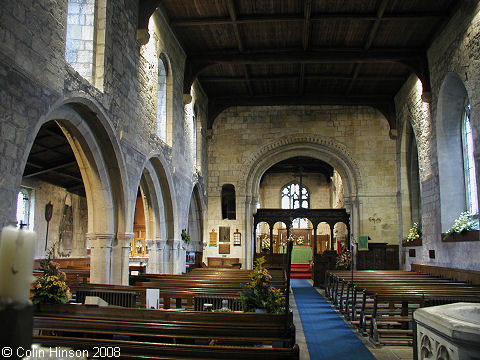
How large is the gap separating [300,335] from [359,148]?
11.3 meters

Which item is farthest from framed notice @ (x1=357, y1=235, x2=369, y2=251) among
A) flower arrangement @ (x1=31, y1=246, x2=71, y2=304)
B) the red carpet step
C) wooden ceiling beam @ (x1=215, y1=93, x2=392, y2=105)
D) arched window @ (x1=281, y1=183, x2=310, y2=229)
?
flower arrangement @ (x1=31, y1=246, x2=71, y2=304)

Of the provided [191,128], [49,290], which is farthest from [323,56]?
[49,290]

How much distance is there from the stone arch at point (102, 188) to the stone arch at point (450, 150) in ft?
26.2

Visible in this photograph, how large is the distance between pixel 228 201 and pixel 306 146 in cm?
382

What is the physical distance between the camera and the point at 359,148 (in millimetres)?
17641

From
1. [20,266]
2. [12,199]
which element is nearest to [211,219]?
[12,199]

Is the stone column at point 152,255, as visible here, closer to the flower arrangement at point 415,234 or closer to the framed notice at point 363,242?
the flower arrangement at point 415,234

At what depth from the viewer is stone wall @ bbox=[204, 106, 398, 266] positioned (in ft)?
57.0

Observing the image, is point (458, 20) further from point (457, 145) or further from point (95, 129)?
point (95, 129)

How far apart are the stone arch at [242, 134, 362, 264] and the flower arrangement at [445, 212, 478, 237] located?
6.78 metres

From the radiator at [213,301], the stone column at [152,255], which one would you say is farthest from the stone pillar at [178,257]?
the radiator at [213,301]

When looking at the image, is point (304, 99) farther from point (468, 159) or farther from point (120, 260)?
point (120, 260)

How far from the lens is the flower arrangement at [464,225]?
32.8ft

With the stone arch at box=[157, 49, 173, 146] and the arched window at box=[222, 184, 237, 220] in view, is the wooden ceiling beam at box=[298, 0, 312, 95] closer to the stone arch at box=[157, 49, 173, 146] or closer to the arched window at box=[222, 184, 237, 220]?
the stone arch at box=[157, 49, 173, 146]
